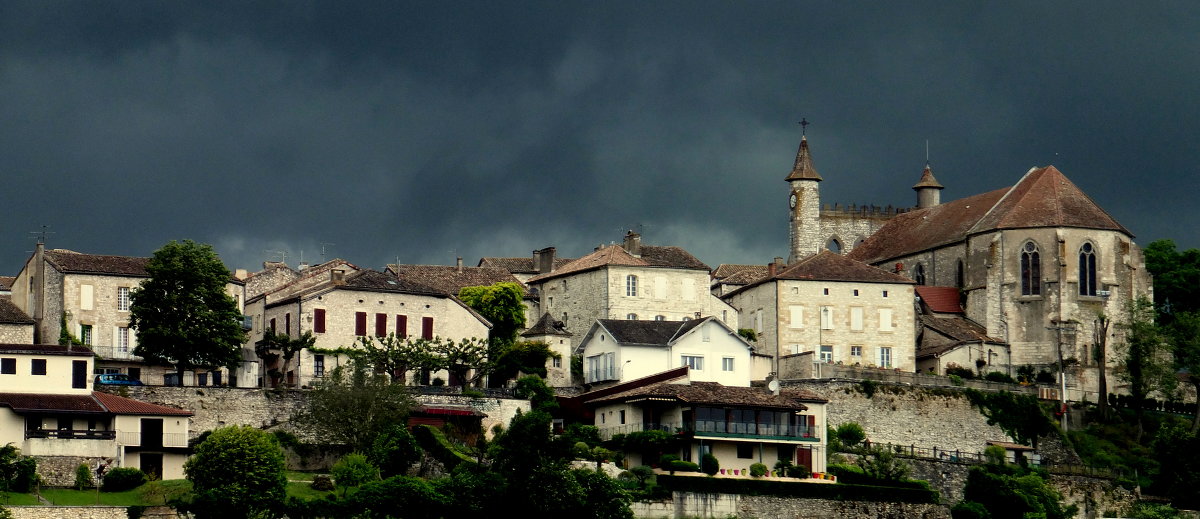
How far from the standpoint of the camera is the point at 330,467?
74.8m

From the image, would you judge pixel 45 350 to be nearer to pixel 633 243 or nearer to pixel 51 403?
pixel 51 403

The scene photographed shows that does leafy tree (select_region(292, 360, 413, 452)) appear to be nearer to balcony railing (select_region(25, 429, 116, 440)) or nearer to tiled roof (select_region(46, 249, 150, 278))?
balcony railing (select_region(25, 429, 116, 440))

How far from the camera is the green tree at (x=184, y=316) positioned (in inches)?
3174

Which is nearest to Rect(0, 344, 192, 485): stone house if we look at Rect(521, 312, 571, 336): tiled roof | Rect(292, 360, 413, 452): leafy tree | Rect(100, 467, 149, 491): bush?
Rect(100, 467, 149, 491): bush

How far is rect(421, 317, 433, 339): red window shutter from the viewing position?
88.3m

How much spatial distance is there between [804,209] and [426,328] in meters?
36.6

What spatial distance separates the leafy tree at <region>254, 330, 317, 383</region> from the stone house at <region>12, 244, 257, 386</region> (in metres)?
1.26

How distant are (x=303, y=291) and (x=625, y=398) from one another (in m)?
18.1

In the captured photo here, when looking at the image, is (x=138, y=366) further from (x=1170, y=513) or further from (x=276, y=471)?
(x=1170, y=513)

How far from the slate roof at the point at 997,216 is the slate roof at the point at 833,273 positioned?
9.80 m

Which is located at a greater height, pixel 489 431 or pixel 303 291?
pixel 303 291

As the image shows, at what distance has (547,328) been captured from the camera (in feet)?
299

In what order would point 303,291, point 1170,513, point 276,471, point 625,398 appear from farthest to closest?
point 303,291 → point 1170,513 → point 625,398 → point 276,471

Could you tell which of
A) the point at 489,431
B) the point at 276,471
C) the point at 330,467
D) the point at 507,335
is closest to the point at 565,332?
the point at 507,335
